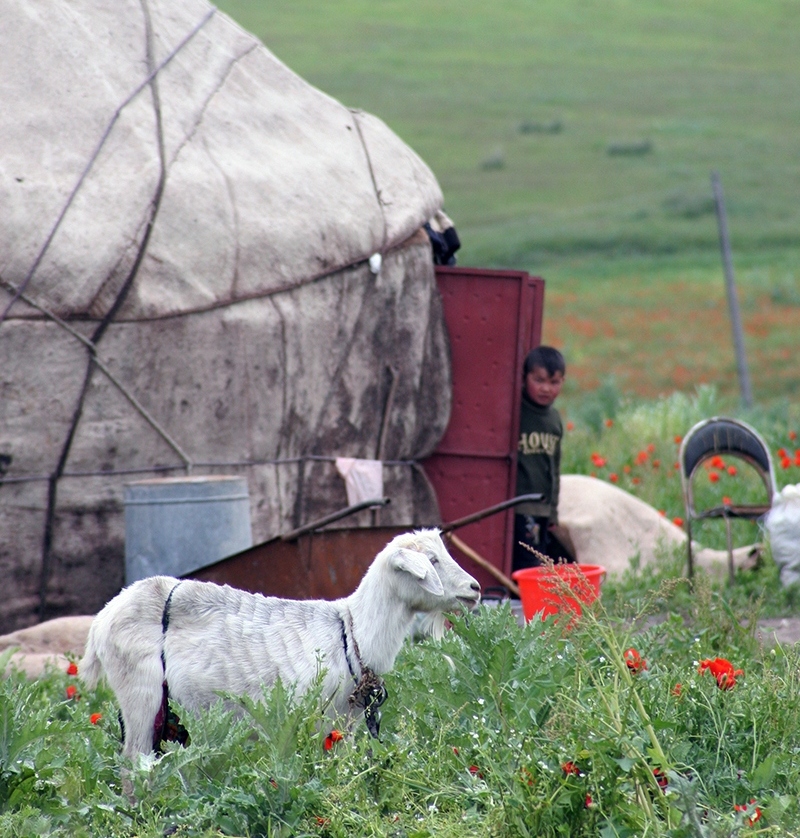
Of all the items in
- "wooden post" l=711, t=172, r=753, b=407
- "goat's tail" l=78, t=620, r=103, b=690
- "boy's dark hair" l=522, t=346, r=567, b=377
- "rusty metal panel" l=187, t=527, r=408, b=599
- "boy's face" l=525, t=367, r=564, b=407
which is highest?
"wooden post" l=711, t=172, r=753, b=407

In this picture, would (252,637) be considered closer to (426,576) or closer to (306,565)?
(426,576)

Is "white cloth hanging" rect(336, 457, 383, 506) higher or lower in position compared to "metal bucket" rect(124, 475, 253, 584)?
higher

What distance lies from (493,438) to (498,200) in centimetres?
2798

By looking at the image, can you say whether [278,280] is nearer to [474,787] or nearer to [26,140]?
[26,140]

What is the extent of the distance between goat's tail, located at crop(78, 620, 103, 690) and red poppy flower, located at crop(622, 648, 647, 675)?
1581 millimetres

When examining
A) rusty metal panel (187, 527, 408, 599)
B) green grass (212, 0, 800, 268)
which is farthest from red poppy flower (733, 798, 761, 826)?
green grass (212, 0, 800, 268)

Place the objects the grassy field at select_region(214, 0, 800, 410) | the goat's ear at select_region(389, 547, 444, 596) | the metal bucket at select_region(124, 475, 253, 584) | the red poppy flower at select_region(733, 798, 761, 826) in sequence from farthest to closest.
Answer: the grassy field at select_region(214, 0, 800, 410), the metal bucket at select_region(124, 475, 253, 584), the goat's ear at select_region(389, 547, 444, 596), the red poppy flower at select_region(733, 798, 761, 826)

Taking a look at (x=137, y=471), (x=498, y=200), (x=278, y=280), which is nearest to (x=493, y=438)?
(x=278, y=280)

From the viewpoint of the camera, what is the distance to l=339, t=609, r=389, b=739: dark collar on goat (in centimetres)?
393

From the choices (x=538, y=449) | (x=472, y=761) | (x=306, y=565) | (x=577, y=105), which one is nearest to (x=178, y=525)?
(x=306, y=565)

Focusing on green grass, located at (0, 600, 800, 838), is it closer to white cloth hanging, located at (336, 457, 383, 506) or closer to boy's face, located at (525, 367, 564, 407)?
white cloth hanging, located at (336, 457, 383, 506)

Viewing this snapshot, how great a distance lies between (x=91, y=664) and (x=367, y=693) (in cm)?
86

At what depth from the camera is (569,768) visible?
10.3 feet

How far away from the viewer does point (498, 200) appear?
3488 cm
